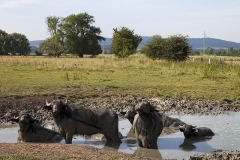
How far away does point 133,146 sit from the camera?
1141 centimetres

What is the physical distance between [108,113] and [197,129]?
2.97 metres

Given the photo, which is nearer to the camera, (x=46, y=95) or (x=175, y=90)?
(x=46, y=95)

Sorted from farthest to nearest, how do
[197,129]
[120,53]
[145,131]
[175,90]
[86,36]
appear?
[86,36] < [120,53] < [175,90] < [197,129] < [145,131]

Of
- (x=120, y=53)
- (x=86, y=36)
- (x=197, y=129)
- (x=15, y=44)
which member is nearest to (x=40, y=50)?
(x=15, y=44)

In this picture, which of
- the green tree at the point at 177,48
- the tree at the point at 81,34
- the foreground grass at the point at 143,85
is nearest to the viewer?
the foreground grass at the point at 143,85

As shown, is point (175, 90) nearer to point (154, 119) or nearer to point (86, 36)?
point (154, 119)

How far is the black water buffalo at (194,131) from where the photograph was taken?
40.6 ft

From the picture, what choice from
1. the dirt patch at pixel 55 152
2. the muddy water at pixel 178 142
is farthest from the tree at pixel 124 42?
the dirt patch at pixel 55 152

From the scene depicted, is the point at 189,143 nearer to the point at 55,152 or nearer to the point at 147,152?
the point at 147,152

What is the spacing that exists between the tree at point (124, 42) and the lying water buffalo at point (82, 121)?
158ft

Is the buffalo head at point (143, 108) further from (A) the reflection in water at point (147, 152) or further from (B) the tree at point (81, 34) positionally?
(B) the tree at point (81, 34)

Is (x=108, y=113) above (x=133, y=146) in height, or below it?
above

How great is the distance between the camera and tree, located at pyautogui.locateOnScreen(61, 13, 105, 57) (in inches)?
3125

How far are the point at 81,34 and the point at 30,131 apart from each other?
7123 cm
